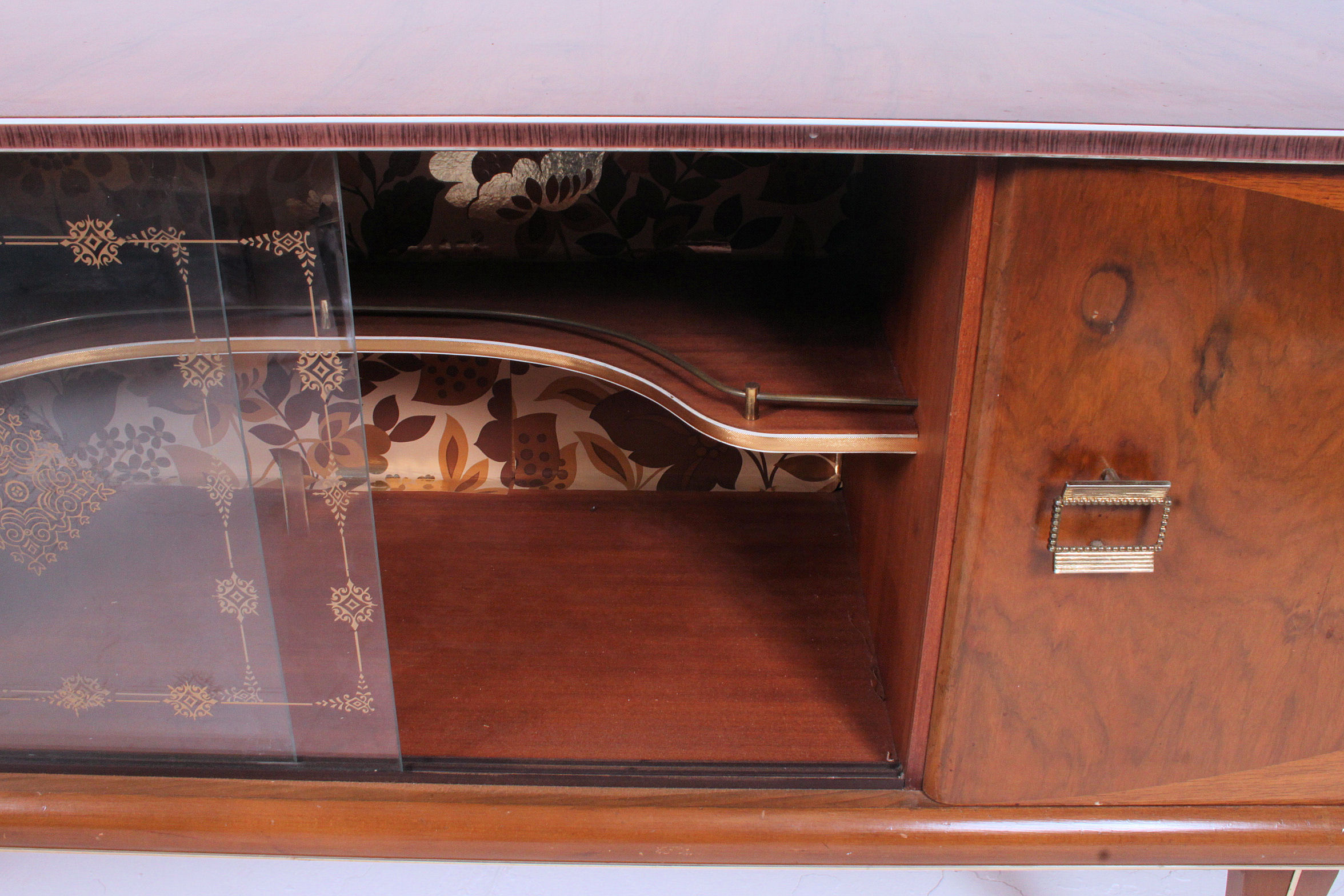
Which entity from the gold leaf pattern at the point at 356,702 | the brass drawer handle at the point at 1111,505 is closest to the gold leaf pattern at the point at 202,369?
the gold leaf pattern at the point at 356,702

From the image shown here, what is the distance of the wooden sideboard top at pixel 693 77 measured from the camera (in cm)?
44

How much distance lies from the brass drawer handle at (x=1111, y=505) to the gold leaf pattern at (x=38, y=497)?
57cm

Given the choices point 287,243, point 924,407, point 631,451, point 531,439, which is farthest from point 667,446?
point 287,243

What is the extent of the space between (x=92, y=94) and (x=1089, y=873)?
0.97 m

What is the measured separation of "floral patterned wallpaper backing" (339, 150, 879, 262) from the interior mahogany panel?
0.86 ft

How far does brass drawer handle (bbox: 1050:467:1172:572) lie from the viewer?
0.53 m

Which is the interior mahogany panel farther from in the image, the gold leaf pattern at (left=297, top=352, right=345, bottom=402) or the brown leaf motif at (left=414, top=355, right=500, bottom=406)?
the gold leaf pattern at (left=297, top=352, right=345, bottom=402)

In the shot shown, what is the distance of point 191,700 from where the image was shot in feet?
2.10

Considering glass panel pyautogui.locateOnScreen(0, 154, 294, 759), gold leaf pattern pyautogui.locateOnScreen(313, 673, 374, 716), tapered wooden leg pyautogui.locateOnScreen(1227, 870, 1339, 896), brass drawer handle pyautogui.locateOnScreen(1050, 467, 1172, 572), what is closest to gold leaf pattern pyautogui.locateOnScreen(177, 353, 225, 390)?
glass panel pyautogui.locateOnScreen(0, 154, 294, 759)

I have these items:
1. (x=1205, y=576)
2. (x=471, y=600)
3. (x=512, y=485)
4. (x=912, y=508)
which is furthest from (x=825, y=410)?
(x=512, y=485)

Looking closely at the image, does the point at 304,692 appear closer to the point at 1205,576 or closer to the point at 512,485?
the point at 512,485

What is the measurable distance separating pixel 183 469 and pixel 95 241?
14cm

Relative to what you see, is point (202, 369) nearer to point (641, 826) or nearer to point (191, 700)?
point (191, 700)

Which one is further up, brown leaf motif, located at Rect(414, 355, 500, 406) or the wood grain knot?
the wood grain knot
